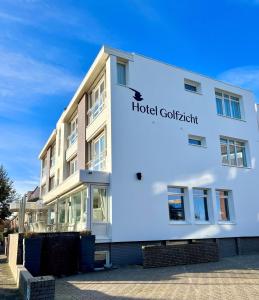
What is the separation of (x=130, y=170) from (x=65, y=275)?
5656 mm

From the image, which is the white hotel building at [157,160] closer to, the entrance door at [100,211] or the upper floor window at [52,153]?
the entrance door at [100,211]

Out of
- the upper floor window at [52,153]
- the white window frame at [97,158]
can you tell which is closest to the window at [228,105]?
the white window frame at [97,158]

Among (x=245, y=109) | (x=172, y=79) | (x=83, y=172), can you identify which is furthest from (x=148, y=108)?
(x=245, y=109)

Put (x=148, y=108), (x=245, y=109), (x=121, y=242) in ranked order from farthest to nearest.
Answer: (x=245, y=109) < (x=148, y=108) < (x=121, y=242)

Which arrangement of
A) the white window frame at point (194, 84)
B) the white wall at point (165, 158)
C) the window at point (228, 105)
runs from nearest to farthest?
the white wall at point (165, 158) < the white window frame at point (194, 84) < the window at point (228, 105)

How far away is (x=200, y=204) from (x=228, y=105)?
24.1 feet

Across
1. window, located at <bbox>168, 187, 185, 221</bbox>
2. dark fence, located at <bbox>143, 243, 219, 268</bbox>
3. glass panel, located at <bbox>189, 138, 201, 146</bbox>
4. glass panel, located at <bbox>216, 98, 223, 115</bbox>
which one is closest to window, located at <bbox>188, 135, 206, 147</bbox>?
glass panel, located at <bbox>189, 138, 201, 146</bbox>

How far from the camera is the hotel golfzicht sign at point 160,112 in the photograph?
658 inches

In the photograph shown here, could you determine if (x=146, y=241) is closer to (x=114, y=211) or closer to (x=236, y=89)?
(x=114, y=211)

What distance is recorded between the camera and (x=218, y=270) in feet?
38.5

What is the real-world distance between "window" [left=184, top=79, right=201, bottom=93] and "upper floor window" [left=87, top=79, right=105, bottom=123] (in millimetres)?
5168

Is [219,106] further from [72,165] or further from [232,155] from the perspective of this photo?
[72,165]

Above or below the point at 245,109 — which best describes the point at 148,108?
below

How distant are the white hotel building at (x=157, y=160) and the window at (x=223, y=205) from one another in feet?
0.19
